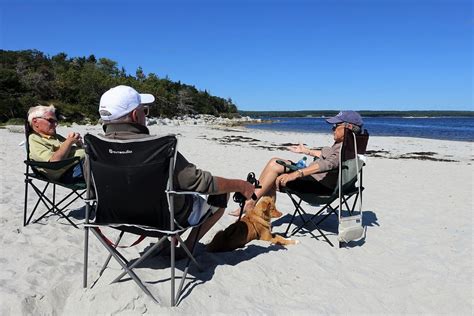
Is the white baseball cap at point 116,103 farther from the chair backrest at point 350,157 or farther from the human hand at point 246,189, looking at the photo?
the chair backrest at point 350,157

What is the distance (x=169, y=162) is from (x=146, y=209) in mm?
367

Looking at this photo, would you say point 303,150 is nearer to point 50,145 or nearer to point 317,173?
point 317,173

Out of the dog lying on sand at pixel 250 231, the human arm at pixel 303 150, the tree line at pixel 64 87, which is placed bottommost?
the dog lying on sand at pixel 250 231

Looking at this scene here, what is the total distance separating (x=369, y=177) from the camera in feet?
30.5

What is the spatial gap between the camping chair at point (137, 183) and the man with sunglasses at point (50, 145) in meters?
1.75

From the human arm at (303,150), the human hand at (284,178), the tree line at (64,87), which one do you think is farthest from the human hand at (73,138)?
the tree line at (64,87)

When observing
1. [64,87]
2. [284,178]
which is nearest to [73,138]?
[284,178]

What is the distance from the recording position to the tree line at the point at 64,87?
2988 cm

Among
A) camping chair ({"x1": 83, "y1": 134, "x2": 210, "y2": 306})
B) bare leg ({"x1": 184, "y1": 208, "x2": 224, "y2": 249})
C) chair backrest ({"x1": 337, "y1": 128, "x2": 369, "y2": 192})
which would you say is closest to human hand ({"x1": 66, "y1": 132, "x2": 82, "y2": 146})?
camping chair ({"x1": 83, "y1": 134, "x2": 210, "y2": 306})

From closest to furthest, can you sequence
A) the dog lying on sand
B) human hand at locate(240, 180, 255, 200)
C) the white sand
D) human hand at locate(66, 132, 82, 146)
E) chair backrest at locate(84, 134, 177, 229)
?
chair backrest at locate(84, 134, 177, 229) < the white sand < human hand at locate(240, 180, 255, 200) < the dog lying on sand < human hand at locate(66, 132, 82, 146)

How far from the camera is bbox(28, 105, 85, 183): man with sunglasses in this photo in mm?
4340

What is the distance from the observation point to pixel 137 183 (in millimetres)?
2631

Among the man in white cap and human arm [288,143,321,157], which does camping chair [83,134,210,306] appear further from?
human arm [288,143,321,157]

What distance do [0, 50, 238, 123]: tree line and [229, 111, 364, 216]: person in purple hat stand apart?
52.3 ft
